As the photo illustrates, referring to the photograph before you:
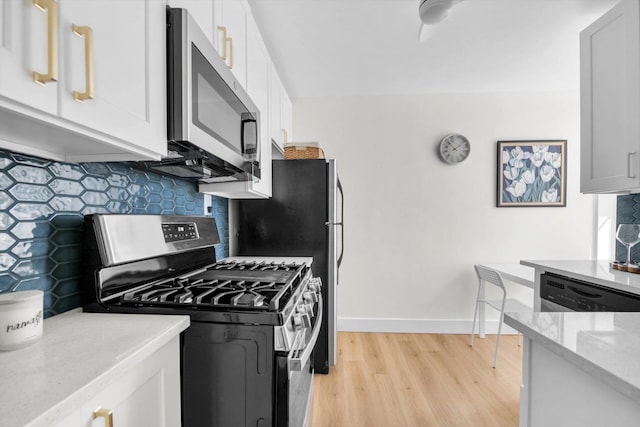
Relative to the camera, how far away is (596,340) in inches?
26.5

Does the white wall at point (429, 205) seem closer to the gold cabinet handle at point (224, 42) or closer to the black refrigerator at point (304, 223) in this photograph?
the black refrigerator at point (304, 223)

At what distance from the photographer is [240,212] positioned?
2.38m

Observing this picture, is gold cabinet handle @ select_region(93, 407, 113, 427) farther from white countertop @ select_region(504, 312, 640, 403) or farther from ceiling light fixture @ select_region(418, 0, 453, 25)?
ceiling light fixture @ select_region(418, 0, 453, 25)

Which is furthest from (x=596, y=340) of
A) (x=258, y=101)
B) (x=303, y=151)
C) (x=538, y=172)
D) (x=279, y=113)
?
(x=538, y=172)

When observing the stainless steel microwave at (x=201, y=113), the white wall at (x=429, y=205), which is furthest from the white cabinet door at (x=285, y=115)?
the stainless steel microwave at (x=201, y=113)

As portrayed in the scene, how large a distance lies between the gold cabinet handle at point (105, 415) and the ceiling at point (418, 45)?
78.2 inches

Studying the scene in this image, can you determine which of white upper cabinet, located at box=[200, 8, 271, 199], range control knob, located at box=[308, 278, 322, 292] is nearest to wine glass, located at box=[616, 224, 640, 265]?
range control knob, located at box=[308, 278, 322, 292]

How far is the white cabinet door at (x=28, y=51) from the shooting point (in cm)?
53

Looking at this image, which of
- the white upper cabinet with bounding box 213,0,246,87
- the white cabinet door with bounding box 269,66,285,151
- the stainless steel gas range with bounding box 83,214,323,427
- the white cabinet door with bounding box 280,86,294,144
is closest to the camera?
the stainless steel gas range with bounding box 83,214,323,427

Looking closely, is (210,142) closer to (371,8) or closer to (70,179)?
(70,179)

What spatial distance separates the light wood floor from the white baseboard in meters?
0.13

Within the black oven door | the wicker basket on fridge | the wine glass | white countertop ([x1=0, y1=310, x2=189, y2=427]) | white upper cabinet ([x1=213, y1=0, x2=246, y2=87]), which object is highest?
white upper cabinet ([x1=213, y1=0, x2=246, y2=87])

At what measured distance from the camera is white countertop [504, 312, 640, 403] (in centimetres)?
54

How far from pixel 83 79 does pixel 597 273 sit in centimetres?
225
